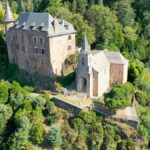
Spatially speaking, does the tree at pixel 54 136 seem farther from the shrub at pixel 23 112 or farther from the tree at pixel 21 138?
the shrub at pixel 23 112

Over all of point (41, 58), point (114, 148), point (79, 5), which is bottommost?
point (114, 148)

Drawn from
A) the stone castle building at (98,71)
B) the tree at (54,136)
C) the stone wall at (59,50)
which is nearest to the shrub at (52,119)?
the tree at (54,136)

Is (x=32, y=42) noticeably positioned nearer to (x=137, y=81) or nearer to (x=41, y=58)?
(x=41, y=58)

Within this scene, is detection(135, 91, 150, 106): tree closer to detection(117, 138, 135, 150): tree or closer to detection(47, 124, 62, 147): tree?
detection(117, 138, 135, 150): tree

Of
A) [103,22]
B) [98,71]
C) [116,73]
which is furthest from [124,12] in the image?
[98,71]

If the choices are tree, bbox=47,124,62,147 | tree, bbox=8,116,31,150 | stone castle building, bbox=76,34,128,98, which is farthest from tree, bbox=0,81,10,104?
stone castle building, bbox=76,34,128,98

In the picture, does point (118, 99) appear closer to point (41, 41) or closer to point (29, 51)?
point (41, 41)

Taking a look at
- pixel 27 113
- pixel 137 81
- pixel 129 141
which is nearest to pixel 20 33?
pixel 27 113
